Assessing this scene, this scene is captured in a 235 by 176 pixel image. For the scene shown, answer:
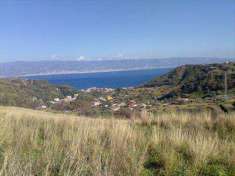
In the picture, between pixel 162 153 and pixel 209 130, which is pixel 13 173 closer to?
pixel 162 153

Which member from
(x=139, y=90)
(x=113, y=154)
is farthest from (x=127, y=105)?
(x=139, y=90)

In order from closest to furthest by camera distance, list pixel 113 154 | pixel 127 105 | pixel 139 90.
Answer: pixel 113 154
pixel 127 105
pixel 139 90

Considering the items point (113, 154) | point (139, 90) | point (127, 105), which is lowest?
point (139, 90)

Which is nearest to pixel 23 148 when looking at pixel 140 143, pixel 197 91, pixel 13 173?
pixel 140 143

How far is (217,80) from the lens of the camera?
6538 centimetres

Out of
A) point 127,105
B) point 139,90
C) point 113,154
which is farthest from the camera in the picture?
point 139,90

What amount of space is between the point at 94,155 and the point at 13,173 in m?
1.81

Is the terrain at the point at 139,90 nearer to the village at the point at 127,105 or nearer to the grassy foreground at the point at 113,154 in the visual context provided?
the village at the point at 127,105

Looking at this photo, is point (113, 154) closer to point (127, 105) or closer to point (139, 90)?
point (127, 105)

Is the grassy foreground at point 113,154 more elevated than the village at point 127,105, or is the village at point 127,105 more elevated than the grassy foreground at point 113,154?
the grassy foreground at point 113,154

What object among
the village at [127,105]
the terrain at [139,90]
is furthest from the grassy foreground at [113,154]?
the terrain at [139,90]

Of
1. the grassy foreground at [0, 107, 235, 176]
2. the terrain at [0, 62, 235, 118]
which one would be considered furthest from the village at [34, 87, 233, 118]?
the grassy foreground at [0, 107, 235, 176]

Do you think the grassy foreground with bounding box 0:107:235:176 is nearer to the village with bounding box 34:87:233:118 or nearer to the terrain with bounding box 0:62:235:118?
the village with bounding box 34:87:233:118

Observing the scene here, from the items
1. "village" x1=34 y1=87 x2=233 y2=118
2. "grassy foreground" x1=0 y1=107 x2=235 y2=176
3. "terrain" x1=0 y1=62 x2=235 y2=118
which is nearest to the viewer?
"grassy foreground" x1=0 y1=107 x2=235 y2=176
